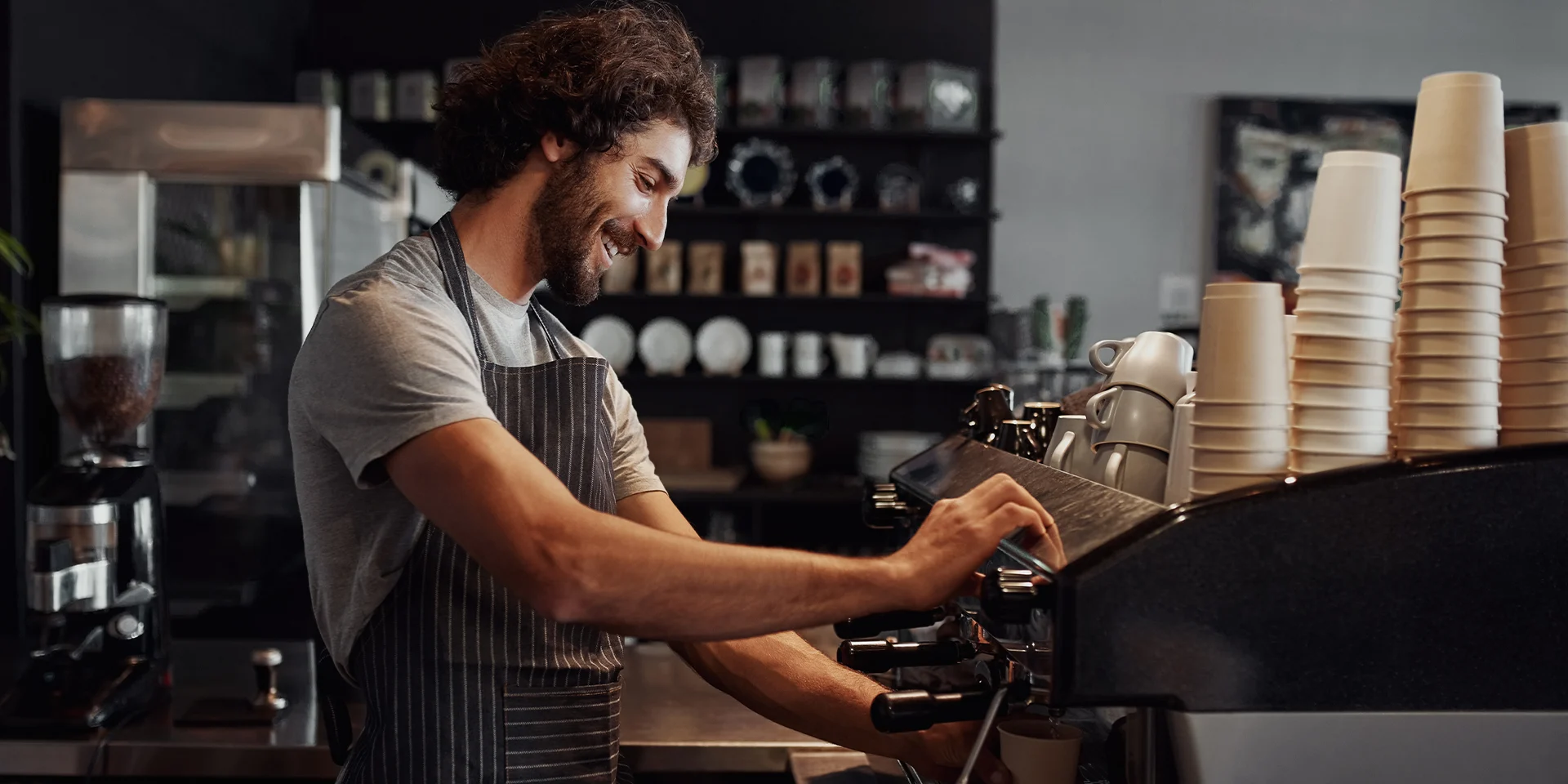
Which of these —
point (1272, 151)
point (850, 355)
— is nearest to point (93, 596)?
point (850, 355)

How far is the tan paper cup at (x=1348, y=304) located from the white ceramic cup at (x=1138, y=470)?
246 mm

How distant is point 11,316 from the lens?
108 inches

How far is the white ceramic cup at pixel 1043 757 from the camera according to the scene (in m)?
1.06

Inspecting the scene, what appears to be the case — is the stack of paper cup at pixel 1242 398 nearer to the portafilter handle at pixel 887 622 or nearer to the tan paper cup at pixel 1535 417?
the tan paper cup at pixel 1535 417

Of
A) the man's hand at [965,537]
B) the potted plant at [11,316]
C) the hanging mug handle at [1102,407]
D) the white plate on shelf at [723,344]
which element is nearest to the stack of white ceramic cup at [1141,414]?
the hanging mug handle at [1102,407]

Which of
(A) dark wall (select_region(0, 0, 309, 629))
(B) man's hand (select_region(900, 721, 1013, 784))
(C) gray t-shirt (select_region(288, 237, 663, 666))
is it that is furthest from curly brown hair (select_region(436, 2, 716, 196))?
(A) dark wall (select_region(0, 0, 309, 629))

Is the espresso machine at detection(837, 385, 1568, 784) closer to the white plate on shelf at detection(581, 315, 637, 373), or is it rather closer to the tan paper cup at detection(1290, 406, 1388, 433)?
the tan paper cup at detection(1290, 406, 1388, 433)

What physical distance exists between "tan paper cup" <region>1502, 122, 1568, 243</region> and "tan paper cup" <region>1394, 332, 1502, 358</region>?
86mm

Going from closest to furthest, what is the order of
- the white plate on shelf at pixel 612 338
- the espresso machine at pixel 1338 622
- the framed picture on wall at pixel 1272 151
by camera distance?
the espresso machine at pixel 1338 622 → the white plate on shelf at pixel 612 338 → the framed picture on wall at pixel 1272 151

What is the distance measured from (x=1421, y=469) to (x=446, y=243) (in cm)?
94

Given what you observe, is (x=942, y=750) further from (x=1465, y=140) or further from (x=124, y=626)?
(x=124, y=626)

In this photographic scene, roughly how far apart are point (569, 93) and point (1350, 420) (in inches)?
33.7

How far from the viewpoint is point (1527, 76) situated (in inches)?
217

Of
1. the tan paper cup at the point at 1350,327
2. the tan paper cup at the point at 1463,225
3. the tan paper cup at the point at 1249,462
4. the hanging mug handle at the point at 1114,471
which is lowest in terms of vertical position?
the hanging mug handle at the point at 1114,471
